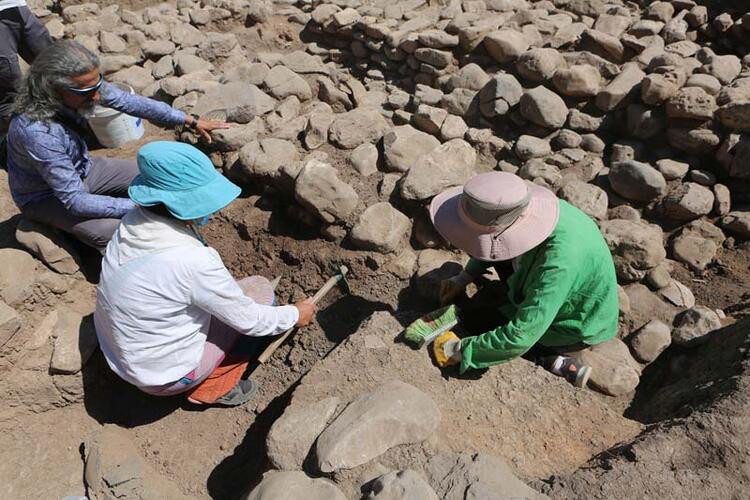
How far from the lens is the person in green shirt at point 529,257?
90.7 inches

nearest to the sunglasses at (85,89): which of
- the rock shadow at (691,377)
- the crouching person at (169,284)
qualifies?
the crouching person at (169,284)

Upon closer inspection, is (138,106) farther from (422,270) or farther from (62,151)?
(422,270)

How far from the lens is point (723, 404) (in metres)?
2.25

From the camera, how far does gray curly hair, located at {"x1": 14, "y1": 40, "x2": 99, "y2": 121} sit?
2791mm

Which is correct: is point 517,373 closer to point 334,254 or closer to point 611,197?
point 334,254

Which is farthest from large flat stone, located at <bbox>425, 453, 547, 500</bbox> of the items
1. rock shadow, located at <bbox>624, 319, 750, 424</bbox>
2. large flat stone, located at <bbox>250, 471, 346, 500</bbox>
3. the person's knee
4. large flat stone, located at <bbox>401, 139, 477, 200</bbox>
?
the person's knee

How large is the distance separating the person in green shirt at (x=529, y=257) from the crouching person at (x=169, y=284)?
3.21 feet

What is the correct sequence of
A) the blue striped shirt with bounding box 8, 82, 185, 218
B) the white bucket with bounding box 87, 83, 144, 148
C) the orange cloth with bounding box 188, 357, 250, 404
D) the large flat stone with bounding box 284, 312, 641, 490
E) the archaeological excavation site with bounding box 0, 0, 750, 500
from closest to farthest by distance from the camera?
the archaeological excavation site with bounding box 0, 0, 750, 500 → the large flat stone with bounding box 284, 312, 641, 490 → the blue striped shirt with bounding box 8, 82, 185, 218 → the orange cloth with bounding box 188, 357, 250, 404 → the white bucket with bounding box 87, 83, 144, 148

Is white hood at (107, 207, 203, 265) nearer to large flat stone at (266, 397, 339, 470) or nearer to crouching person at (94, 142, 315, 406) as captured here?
crouching person at (94, 142, 315, 406)

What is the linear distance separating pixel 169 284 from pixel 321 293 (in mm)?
1016

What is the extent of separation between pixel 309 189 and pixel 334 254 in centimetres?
46

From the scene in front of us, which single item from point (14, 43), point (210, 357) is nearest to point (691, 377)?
point (210, 357)

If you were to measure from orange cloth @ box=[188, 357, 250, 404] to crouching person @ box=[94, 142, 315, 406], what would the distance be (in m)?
0.15

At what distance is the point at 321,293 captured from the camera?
3.23 m
